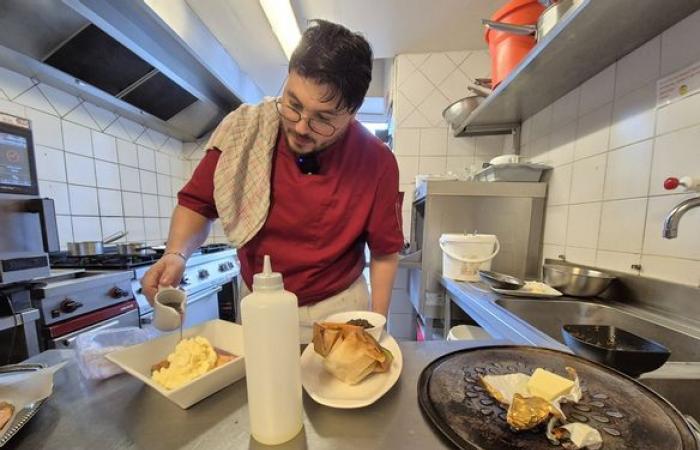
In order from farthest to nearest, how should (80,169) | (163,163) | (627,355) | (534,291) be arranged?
(163,163)
(80,169)
(534,291)
(627,355)

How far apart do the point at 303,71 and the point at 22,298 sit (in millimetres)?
1166

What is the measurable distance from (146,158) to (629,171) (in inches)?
110

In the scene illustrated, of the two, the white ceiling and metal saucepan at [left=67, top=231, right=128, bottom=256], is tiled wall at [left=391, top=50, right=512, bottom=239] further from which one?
metal saucepan at [left=67, top=231, right=128, bottom=256]

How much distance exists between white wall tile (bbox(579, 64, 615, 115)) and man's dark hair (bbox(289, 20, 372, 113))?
3.29 feet

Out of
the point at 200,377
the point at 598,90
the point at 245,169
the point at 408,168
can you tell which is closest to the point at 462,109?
the point at 408,168

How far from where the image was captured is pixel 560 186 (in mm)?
1354

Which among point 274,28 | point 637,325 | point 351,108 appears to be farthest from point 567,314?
point 274,28

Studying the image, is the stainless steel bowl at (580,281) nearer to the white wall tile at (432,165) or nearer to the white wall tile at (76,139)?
the white wall tile at (432,165)

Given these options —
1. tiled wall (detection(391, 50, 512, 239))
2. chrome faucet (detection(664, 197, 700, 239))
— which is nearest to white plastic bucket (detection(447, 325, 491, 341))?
chrome faucet (detection(664, 197, 700, 239))

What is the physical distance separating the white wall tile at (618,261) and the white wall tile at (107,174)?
2620mm

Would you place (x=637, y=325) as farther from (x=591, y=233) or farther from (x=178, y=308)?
(x=178, y=308)

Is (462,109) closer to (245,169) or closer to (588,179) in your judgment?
(588,179)

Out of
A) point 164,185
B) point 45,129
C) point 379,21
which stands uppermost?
point 379,21

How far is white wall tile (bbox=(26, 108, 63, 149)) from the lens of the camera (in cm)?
147
